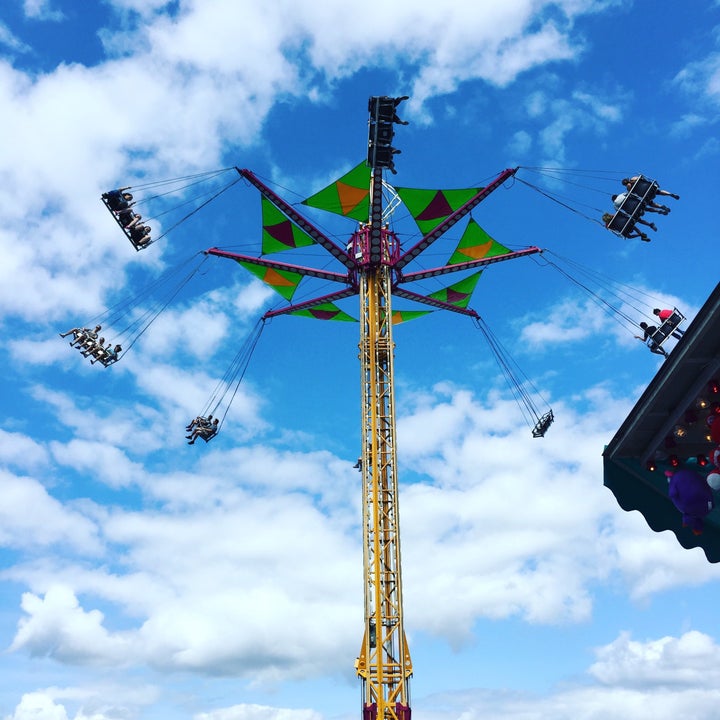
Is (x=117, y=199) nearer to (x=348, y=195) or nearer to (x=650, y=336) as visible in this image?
(x=348, y=195)

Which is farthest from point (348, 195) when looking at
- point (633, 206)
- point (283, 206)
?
point (633, 206)

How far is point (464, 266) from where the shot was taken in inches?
1019

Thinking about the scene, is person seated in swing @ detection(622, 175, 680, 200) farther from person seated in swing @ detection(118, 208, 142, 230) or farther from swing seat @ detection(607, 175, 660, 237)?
person seated in swing @ detection(118, 208, 142, 230)

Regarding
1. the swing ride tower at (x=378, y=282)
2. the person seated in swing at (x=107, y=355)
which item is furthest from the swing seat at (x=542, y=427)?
the person seated in swing at (x=107, y=355)

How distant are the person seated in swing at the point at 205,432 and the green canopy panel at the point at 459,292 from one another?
8692 mm

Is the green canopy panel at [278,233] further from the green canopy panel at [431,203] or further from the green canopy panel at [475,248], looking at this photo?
the green canopy panel at [475,248]

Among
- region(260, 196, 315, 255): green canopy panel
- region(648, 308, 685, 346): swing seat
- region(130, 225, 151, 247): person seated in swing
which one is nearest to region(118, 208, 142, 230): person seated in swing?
region(130, 225, 151, 247): person seated in swing

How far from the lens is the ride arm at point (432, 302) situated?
26.6 metres

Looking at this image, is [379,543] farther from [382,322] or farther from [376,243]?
[376,243]

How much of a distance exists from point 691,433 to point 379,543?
10.2 m

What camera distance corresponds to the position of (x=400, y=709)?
2098cm

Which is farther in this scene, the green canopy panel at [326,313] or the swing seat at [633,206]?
the green canopy panel at [326,313]

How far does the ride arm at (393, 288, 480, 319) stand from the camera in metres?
26.6

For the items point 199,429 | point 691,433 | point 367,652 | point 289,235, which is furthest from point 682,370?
point 199,429
